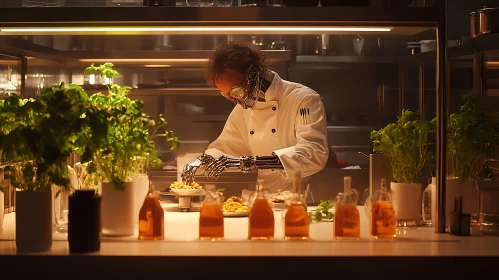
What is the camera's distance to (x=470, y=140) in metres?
2.34

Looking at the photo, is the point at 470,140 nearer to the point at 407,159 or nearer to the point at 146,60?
the point at 407,159

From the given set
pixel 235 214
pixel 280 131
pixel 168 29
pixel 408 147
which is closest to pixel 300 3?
pixel 168 29

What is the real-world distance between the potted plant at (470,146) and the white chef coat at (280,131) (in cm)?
82

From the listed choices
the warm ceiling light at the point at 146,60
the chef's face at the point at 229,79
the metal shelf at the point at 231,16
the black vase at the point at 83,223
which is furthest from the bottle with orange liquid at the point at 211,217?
the warm ceiling light at the point at 146,60

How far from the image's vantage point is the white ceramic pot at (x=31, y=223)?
183 centimetres

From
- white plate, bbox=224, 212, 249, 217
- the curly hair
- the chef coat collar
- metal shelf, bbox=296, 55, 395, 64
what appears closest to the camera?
white plate, bbox=224, 212, 249, 217

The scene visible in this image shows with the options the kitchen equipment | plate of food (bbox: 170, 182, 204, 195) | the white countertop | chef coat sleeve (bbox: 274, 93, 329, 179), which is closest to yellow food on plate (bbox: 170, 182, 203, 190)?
plate of food (bbox: 170, 182, 204, 195)

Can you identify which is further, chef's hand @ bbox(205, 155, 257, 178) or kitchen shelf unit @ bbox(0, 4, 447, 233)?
chef's hand @ bbox(205, 155, 257, 178)

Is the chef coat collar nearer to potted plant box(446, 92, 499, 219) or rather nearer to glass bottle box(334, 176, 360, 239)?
potted plant box(446, 92, 499, 219)

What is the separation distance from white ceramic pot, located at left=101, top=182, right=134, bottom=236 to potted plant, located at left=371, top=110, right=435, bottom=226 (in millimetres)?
884

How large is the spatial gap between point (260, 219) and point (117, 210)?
1.39ft

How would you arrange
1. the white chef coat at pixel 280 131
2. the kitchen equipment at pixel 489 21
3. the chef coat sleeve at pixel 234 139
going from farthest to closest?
the chef coat sleeve at pixel 234 139 < the white chef coat at pixel 280 131 < the kitchen equipment at pixel 489 21

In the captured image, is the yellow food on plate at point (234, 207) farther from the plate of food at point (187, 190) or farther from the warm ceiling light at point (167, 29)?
the warm ceiling light at point (167, 29)

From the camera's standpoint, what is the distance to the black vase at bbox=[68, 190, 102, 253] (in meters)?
1.81
